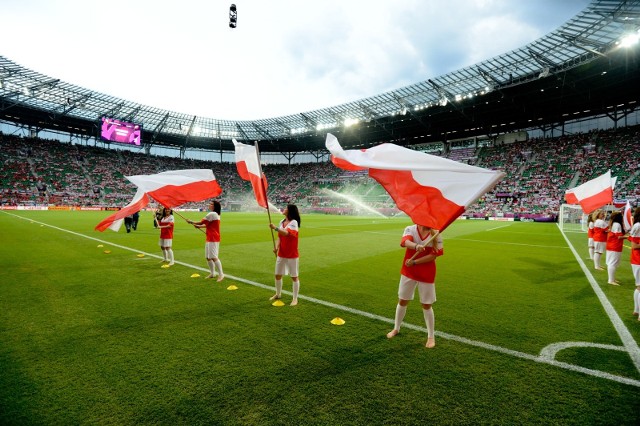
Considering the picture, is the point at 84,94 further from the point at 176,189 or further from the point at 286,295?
the point at 286,295

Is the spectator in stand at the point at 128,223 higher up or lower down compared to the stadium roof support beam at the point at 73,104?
lower down

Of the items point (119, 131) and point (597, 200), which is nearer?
point (597, 200)

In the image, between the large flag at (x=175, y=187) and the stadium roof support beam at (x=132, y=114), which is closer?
the large flag at (x=175, y=187)

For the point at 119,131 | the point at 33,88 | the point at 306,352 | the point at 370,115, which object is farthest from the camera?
the point at 370,115

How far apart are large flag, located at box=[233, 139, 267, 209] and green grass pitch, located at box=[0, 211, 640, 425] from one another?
6.79ft

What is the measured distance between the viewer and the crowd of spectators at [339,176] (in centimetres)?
4288

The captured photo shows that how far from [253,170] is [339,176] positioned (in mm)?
69496

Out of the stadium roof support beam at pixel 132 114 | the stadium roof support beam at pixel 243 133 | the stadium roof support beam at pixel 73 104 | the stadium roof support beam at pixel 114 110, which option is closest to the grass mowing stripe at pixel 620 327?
the stadium roof support beam at pixel 73 104

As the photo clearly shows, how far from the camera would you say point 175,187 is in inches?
304

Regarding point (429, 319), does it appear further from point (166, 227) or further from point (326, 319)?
point (166, 227)

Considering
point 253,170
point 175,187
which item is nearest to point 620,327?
point 253,170

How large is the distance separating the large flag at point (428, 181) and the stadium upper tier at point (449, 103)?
35.6 m

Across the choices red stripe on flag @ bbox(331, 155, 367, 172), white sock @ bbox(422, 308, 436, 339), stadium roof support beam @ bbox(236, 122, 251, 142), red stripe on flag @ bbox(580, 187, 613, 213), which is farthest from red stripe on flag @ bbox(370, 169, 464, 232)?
stadium roof support beam @ bbox(236, 122, 251, 142)

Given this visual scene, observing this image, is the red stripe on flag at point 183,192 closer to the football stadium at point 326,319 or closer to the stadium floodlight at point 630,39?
the football stadium at point 326,319
